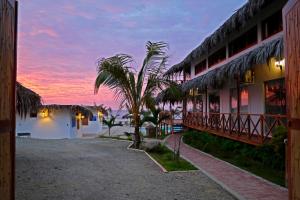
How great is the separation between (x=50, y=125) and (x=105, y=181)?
771 inches

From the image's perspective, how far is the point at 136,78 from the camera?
50.7 feet

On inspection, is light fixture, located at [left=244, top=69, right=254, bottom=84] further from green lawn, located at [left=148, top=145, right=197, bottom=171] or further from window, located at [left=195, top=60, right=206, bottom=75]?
window, located at [left=195, top=60, right=206, bottom=75]

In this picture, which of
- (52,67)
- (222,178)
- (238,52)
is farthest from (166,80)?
(52,67)

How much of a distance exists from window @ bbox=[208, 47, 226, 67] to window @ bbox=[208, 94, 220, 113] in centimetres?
199

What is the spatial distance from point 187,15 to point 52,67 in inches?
391

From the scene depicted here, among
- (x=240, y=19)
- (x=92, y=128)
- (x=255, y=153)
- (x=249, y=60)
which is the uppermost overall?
(x=240, y=19)

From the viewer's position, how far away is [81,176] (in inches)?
349

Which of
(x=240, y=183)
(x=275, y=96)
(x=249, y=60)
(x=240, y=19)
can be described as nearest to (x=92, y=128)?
(x=240, y=19)

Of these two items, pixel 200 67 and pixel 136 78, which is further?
pixel 200 67

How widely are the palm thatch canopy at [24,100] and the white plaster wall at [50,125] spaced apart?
1309 cm

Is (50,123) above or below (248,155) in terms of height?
above

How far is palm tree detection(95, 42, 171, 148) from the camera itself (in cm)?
1503

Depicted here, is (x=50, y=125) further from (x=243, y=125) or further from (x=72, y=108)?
(x=243, y=125)

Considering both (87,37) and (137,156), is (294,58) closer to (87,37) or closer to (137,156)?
(137,156)
